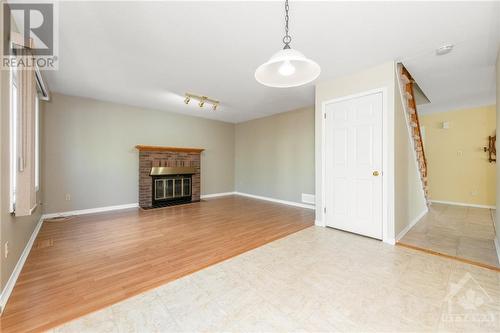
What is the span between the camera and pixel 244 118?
261 inches

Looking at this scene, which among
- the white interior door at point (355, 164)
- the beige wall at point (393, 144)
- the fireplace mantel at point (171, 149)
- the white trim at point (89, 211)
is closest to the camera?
the beige wall at point (393, 144)

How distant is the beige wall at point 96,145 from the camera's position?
4.27 m

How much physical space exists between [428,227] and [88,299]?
4765mm

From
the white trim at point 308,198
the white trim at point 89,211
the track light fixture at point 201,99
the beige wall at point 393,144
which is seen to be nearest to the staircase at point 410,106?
the beige wall at point 393,144

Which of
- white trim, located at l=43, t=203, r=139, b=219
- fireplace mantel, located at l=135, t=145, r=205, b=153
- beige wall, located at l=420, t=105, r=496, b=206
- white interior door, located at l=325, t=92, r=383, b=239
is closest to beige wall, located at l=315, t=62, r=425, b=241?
white interior door, located at l=325, t=92, r=383, b=239

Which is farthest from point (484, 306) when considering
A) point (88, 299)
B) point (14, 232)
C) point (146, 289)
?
point (14, 232)

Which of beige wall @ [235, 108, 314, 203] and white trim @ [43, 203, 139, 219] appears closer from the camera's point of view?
white trim @ [43, 203, 139, 219]

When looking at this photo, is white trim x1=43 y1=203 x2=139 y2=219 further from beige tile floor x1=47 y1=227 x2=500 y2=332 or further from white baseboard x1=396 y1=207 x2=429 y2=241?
white baseboard x1=396 y1=207 x2=429 y2=241

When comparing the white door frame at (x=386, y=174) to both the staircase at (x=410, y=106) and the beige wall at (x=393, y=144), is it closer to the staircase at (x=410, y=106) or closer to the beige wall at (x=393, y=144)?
the beige wall at (x=393, y=144)

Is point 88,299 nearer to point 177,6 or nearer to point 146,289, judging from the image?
point 146,289

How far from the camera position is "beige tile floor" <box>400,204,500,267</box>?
8.63 feet

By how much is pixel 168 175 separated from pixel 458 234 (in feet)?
19.4

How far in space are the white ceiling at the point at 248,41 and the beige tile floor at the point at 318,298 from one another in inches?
98.8

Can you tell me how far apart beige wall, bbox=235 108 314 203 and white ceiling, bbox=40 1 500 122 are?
1.70 m
